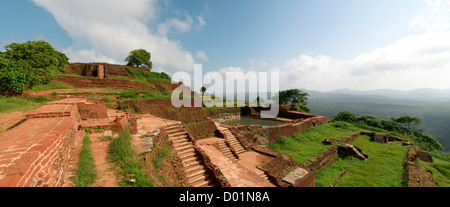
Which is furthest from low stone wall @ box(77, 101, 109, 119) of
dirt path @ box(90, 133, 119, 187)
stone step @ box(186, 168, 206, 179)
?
stone step @ box(186, 168, 206, 179)

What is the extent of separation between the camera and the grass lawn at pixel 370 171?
7.98 meters

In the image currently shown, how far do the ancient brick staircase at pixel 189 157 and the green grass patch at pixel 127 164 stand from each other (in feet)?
5.86

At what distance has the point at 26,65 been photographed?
905 cm

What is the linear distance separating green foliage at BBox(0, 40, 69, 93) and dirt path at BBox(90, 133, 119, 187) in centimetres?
761

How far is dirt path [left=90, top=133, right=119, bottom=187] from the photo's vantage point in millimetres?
2975

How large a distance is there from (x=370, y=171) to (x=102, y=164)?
1388 centimetres

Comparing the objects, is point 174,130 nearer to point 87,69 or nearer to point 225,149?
point 225,149

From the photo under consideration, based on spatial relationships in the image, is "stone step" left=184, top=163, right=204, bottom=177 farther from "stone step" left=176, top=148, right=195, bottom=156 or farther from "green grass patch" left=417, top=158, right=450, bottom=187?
"green grass patch" left=417, top=158, right=450, bottom=187

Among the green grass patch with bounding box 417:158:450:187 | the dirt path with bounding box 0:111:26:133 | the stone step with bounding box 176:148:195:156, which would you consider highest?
the dirt path with bounding box 0:111:26:133

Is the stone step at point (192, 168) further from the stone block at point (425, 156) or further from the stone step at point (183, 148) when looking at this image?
the stone block at point (425, 156)
